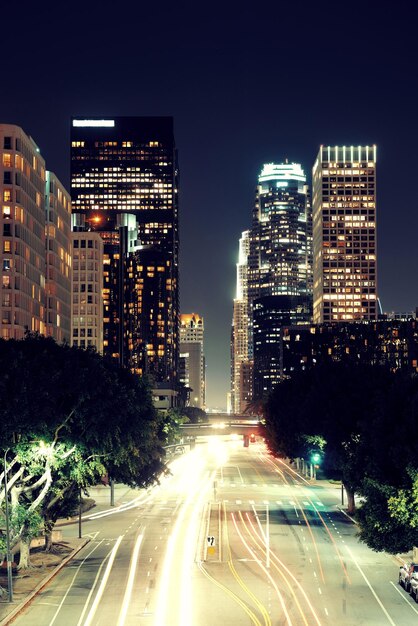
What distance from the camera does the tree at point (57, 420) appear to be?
6625 centimetres

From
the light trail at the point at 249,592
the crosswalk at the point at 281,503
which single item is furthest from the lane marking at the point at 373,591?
the crosswalk at the point at 281,503

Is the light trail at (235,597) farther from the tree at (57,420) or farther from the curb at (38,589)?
the tree at (57,420)

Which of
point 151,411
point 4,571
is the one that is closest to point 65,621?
point 4,571

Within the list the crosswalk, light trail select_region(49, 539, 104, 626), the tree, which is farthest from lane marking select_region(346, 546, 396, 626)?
the crosswalk

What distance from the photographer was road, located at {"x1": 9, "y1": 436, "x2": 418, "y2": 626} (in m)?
56.2

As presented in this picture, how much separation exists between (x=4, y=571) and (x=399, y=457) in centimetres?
2879

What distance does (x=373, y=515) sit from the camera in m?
59.9

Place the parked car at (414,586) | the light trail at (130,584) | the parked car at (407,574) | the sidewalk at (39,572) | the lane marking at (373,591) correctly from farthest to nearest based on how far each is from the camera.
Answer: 1. the parked car at (407,574)
2. the parked car at (414,586)
3. the sidewalk at (39,572)
4. the light trail at (130,584)
5. the lane marking at (373,591)

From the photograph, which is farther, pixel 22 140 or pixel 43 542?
pixel 22 140

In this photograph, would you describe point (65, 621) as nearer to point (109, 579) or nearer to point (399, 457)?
point (109, 579)

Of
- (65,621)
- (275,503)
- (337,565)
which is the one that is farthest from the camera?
(275,503)

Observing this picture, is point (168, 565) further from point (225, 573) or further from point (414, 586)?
point (414, 586)

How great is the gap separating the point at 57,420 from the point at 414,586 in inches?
970

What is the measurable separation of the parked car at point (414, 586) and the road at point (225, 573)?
22.9 inches
